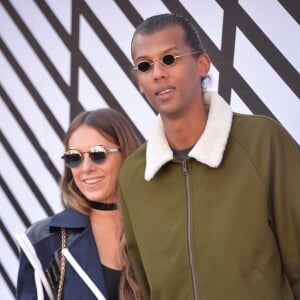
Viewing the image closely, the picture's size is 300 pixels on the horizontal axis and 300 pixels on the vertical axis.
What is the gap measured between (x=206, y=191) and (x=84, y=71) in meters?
2.09

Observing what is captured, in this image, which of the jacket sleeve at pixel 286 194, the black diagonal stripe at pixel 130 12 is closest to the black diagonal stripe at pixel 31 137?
the black diagonal stripe at pixel 130 12

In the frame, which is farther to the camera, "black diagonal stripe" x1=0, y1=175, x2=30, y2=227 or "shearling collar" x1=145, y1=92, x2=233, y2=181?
"black diagonal stripe" x1=0, y1=175, x2=30, y2=227

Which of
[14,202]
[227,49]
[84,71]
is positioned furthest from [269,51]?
[14,202]

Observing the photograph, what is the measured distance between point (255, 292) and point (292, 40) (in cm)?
190

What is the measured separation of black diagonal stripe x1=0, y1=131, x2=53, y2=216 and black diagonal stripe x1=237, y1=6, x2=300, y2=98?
1.81 meters

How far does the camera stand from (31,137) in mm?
3838

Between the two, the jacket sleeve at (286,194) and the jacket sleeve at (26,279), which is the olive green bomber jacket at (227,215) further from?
the jacket sleeve at (26,279)

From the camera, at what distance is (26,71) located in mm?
3801

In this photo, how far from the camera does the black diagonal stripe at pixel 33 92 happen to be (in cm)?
374

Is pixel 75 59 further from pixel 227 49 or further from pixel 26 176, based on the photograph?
pixel 227 49

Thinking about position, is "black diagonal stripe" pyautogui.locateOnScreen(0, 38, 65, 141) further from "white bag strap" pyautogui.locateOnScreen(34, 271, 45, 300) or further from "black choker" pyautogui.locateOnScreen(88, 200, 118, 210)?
"white bag strap" pyautogui.locateOnScreen(34, 271, 45, 300)

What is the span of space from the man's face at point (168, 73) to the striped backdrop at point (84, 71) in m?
1.52

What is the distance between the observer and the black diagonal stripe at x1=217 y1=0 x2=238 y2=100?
3248 millimetres

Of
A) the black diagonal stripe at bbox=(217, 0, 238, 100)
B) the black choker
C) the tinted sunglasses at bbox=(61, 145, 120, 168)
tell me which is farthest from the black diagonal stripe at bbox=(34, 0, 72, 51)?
the black choker
